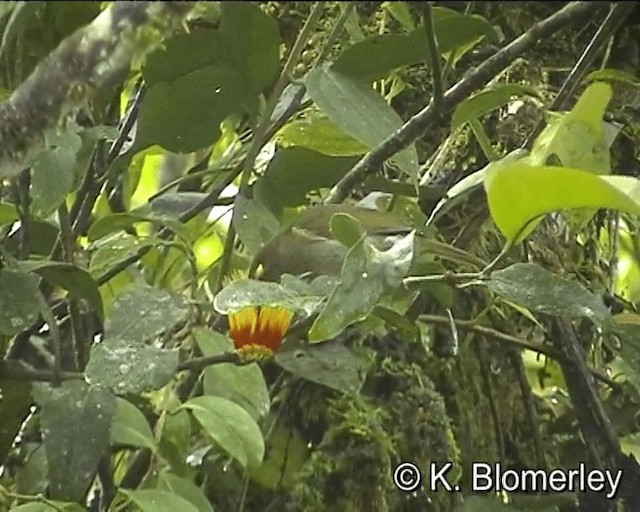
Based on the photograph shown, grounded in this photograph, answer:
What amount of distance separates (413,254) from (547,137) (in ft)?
0.41

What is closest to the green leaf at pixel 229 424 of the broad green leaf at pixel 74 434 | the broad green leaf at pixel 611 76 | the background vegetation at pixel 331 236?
the background vegetation at pixel 331 236

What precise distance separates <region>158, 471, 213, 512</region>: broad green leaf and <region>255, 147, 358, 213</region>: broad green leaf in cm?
20

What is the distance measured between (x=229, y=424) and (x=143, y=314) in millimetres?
149

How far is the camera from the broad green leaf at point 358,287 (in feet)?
1.54

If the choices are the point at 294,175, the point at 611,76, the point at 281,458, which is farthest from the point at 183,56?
the point at 281,458

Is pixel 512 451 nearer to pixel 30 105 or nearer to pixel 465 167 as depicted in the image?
pixel 465 167

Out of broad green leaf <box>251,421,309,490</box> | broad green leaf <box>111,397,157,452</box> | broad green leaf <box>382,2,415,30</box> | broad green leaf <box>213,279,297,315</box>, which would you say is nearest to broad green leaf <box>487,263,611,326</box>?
broad green leaf <box>213,279,297,315</box>

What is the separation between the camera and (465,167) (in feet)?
2.98

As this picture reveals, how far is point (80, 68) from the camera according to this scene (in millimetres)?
384

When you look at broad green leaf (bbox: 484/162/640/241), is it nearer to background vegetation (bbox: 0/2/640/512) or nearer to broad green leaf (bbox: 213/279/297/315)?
background vegetation (bbox: 0/2/640/512)

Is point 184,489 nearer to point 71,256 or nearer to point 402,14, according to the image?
point 71,256

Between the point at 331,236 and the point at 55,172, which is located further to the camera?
the point at 331,236

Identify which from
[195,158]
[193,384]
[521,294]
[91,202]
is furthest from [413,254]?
[195,158]

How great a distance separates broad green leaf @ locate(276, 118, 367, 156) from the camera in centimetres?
68
